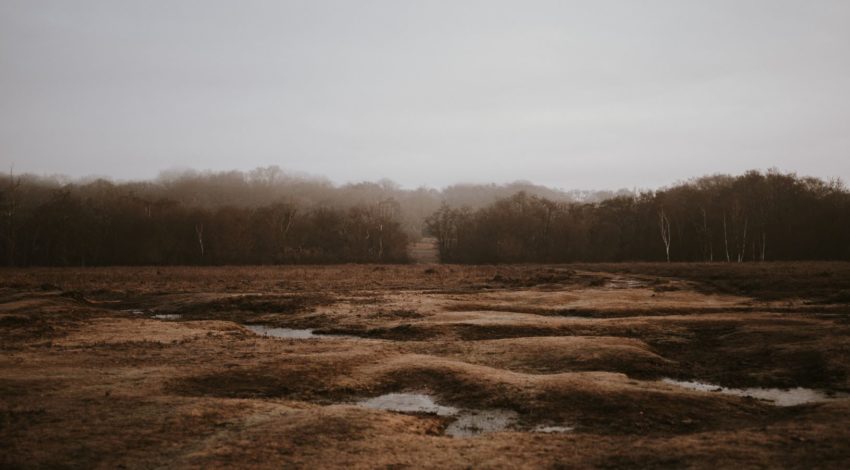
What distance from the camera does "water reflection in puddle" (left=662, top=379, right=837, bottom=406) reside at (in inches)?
583

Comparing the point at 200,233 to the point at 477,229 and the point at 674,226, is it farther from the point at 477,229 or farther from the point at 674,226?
the point at 674,226

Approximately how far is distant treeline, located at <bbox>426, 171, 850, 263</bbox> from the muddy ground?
63.3 m

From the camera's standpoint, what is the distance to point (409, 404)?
1524 cm

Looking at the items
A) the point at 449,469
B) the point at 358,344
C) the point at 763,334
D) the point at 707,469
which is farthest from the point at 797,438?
the point at 358,344

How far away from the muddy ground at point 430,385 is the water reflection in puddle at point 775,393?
215mm

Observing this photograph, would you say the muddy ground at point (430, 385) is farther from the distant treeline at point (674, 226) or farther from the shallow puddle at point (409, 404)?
the distant treeline at point (674, 226)

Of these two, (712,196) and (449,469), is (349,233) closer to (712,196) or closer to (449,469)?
(712,196)

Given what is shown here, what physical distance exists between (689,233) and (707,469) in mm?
98543

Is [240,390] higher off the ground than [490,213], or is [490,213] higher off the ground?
[490,213]

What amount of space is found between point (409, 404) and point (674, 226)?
97513mm

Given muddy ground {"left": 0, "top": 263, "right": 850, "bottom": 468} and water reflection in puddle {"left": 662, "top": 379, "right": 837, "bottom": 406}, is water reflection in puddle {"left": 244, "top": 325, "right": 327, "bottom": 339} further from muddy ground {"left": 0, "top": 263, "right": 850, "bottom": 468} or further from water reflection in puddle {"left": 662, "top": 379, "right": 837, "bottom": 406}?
water reflection in puddle {"left": 662, "top": 379, "right": 837, "bottom": 406}

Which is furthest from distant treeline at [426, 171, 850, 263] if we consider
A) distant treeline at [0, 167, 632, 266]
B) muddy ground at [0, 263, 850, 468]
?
muddy ground at [0, 263, 850, 468]

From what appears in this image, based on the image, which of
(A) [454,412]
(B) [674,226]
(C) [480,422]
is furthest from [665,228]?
(C) [480,422]

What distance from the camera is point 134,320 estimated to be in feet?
98.2
